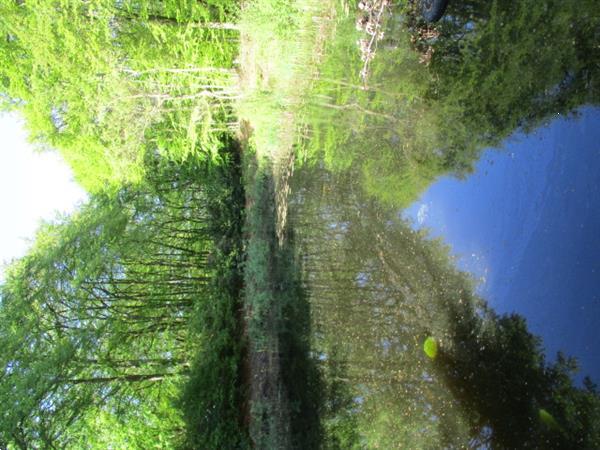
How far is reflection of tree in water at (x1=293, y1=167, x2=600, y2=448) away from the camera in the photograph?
4.14 meters

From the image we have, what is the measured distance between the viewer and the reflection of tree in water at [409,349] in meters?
4.14

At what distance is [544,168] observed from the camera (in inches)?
154

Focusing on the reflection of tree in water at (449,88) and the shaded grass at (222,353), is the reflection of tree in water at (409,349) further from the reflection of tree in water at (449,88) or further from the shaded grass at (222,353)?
the shaded grass at (222,353)

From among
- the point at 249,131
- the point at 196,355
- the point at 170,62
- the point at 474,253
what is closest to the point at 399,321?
the point at 474,253

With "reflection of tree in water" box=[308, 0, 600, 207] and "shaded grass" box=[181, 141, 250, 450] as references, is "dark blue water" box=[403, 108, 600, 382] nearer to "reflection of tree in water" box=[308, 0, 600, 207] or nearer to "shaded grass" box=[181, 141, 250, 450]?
"reflection of tree in water" box=[308, 0, 600, 207]

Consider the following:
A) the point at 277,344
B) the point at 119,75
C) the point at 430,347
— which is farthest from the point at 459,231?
the point at 119,75

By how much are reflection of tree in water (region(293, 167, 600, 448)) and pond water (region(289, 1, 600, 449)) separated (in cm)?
2

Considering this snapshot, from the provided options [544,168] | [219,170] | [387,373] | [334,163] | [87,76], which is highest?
[544,168]

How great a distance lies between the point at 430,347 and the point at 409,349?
28cm

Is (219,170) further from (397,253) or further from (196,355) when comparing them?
(397,253)

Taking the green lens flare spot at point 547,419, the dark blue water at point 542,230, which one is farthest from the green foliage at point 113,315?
the green lens flare spot at point 547,419

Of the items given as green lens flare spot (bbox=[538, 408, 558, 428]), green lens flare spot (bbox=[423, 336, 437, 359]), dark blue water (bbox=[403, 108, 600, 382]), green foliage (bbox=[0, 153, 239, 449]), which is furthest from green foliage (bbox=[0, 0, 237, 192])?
green lens flare spot (bbox=[538, 408, 558, 428])

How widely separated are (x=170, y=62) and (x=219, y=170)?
2073 millimetres

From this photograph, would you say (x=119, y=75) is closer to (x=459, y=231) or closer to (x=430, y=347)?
(x=459, y=231)
